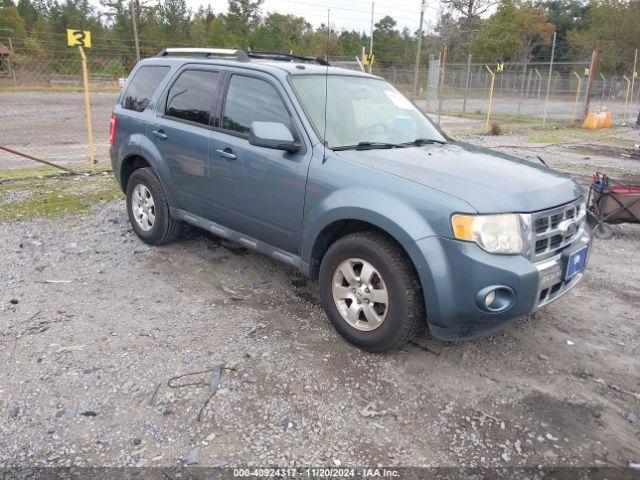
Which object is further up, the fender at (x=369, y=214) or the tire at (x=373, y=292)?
the fender at (x=369, y=214)

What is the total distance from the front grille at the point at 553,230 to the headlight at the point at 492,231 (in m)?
0.15

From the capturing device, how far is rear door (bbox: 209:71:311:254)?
12.7ft

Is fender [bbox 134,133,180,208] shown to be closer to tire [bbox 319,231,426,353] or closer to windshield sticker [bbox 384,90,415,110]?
tire [bbox 319,231,426,353]

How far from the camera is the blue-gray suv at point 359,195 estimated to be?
10.1ft

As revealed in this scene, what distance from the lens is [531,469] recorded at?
2.63 meters

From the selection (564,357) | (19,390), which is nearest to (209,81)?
(19,390)

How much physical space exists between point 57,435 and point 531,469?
2.40 m

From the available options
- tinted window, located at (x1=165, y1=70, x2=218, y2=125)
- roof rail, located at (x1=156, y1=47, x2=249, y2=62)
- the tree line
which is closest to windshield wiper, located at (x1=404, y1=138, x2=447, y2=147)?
roof rail, located at (x1=156, y1=47, x2=249, y2=62)

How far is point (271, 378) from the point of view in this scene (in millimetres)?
3291

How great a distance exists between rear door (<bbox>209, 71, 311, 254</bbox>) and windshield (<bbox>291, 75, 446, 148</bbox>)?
0.21 m

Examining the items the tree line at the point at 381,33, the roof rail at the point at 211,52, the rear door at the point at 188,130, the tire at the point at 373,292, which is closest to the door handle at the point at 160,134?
the rear door at the point at 188,130

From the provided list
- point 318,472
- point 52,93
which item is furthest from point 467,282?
point 52,93

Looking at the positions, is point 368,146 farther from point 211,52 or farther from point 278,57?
point 211,52

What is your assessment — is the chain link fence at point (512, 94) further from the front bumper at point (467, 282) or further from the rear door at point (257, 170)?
the front bumper at point (467, 282)
